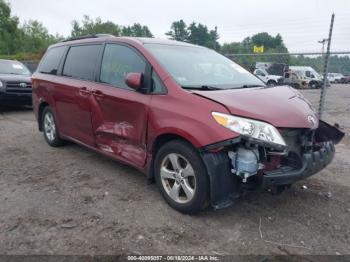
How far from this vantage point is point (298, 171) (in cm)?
314

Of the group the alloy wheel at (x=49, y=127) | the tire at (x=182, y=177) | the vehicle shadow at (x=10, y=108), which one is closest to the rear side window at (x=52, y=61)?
the alloy wheel at (x=49, y=127)

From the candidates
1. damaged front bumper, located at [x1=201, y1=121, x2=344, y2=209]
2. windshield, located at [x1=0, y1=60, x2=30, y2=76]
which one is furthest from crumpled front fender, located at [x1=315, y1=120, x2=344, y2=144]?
windshield, located at [x1=0, y1=60, x2=30, y2=76]

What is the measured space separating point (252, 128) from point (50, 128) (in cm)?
404

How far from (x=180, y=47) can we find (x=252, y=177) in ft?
6.70

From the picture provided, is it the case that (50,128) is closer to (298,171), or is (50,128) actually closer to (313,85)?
(298,171)

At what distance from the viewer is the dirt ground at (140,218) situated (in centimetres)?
294

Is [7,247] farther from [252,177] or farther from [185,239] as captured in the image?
[252,177]

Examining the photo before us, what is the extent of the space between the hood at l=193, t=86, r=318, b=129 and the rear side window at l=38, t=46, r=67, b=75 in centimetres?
311

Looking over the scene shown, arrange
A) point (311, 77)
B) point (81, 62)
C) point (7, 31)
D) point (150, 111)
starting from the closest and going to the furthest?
point (150, 111) → point (81, 62) → point (311, 77) → point (7, 31)

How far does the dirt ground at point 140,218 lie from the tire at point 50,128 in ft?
3.22

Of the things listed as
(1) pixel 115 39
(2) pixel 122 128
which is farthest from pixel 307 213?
(1) pixel 115 39

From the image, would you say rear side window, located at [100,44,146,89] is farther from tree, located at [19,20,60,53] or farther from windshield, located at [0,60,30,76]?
tree, located at [19,20,60,53]

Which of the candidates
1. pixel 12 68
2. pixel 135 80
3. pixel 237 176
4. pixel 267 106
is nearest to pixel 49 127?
pixel 135 80

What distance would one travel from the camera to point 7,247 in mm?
2859
